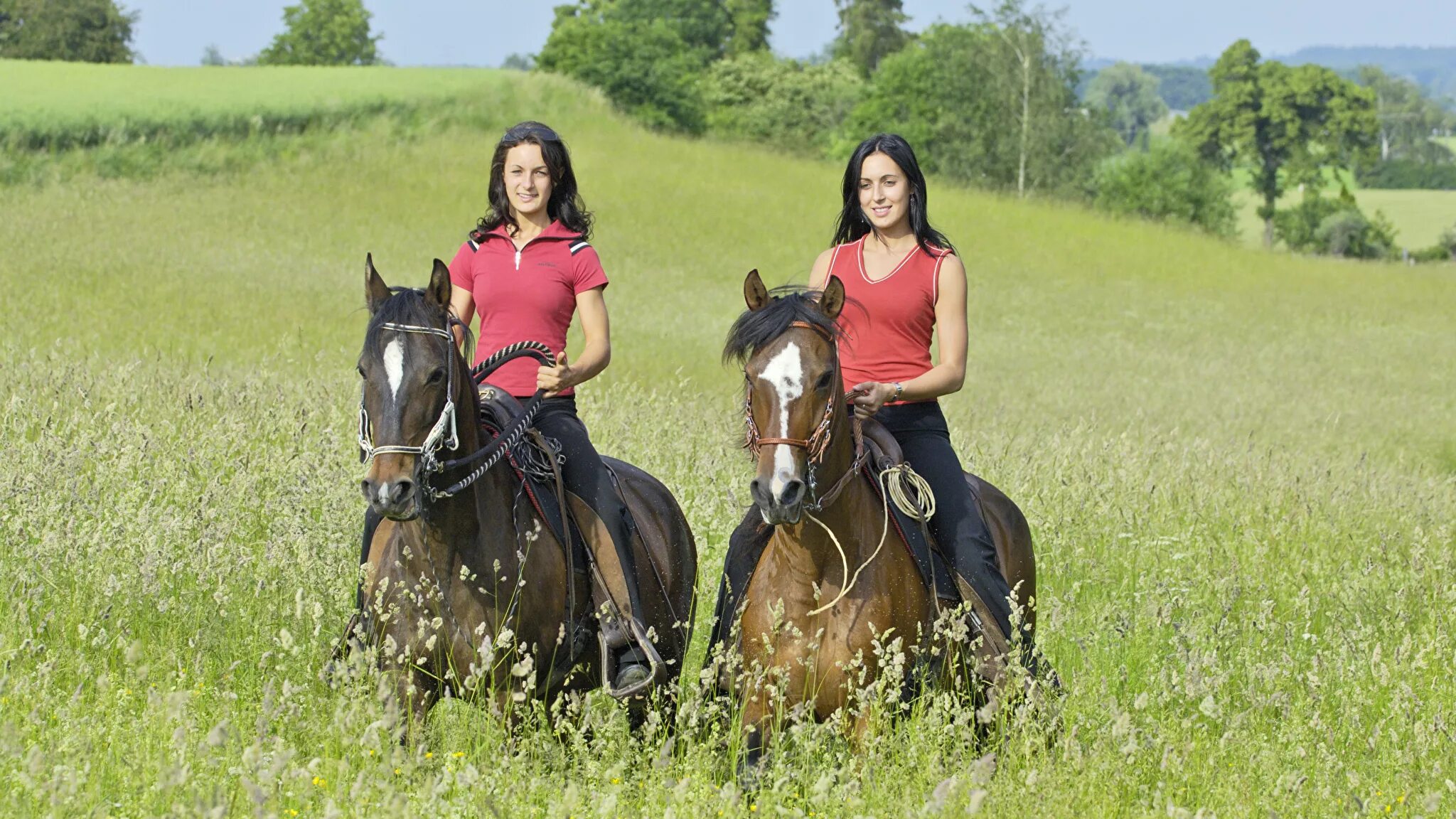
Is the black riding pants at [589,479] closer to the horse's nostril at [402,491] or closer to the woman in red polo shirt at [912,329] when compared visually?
the woman in red polo shirt at [912,329]

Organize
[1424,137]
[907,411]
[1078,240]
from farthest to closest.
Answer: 1. [1424,137]
2. [1078,240]
3. [907,411]

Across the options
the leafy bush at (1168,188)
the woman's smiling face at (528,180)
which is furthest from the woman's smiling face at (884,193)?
the leafy bush at (1168,188)

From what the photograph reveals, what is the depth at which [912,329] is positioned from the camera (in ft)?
18.5

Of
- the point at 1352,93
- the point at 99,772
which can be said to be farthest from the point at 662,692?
the point at 1352,93

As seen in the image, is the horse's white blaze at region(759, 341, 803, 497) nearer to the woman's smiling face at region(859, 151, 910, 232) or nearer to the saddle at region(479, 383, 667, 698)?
the woman's smiling face at region(859, 151, 910, 232)

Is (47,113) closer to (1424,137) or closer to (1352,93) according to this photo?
(1352,93)

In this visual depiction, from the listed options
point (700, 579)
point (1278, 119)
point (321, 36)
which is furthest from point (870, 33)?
point (700, 579)

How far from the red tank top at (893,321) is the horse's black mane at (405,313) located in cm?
159

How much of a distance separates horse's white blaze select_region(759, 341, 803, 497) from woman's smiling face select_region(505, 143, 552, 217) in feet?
5.64

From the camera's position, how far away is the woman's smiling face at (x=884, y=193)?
5.71 m

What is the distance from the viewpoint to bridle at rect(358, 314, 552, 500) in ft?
15.4

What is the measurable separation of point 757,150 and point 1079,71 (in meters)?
19.5

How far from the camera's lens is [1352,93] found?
9081cm

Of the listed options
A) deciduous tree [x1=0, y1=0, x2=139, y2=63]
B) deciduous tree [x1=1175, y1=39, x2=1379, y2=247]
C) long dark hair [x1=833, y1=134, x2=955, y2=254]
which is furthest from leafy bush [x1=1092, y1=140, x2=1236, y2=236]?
long dark hair [x1=833, y1=134, x2=955, y2=254]
